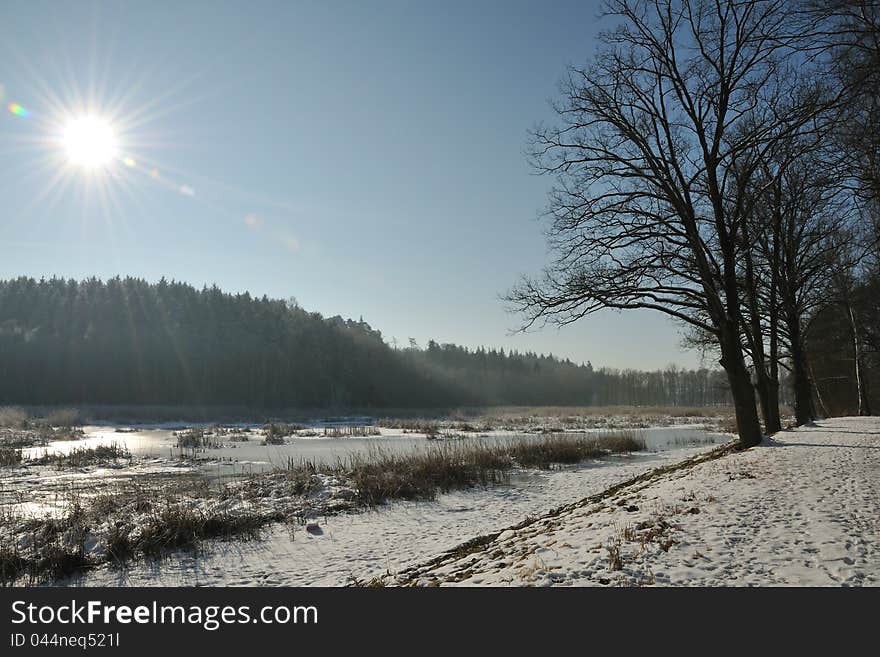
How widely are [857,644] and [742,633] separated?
76cm

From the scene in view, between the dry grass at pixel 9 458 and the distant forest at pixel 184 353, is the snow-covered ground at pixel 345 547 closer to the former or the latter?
the dry grass at pixel 9 458

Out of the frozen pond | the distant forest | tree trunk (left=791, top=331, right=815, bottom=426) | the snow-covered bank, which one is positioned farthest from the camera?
the distant forest

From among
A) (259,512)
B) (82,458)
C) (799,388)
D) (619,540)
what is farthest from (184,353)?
(619,540)

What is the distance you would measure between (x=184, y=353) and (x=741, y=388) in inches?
3180

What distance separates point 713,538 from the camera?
5426 millimetres

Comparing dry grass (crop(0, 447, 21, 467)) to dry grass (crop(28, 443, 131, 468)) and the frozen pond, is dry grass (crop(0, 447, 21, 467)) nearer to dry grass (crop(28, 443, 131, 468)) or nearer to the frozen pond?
dry grass (crop(28, 443, 131, 468))

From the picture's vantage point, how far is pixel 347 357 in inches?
3733

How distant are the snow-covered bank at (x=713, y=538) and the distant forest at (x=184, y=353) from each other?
6529 cm

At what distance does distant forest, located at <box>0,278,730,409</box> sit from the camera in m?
72.4

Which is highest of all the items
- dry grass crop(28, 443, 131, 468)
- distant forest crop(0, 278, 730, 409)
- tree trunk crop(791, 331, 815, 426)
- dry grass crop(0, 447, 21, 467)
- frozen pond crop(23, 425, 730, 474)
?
distant forest crop(0, 278, 730, 409)

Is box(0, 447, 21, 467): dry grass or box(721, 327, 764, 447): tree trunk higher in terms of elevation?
box(721, 327, 764, 447): tree trunk

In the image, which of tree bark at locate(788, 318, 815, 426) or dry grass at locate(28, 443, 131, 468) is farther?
tree bark at locate(788, 318, 815, 426)

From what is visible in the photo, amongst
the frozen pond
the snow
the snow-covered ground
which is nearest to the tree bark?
the frozen pond

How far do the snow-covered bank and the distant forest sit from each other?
65.3 m
